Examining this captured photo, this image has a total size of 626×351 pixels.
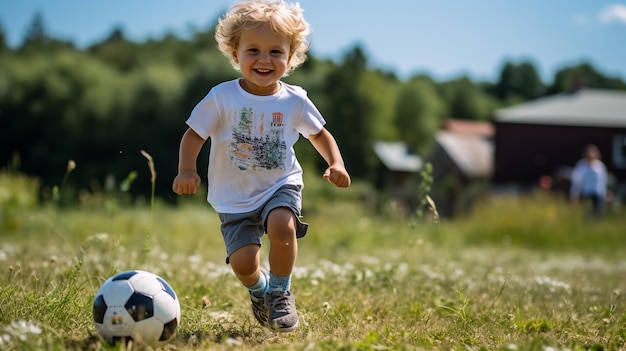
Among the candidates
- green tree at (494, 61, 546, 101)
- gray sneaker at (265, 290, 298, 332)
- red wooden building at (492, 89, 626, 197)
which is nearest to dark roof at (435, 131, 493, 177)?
red wooden building at (492, 89, 626, 197)

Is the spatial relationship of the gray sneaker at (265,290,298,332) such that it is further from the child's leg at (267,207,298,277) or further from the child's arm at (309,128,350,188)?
the child's arm at (309,128,350,188)

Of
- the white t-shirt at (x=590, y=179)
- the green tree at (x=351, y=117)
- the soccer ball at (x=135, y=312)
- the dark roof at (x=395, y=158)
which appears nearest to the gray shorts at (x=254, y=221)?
the soccer ball at (x=135, y=312)

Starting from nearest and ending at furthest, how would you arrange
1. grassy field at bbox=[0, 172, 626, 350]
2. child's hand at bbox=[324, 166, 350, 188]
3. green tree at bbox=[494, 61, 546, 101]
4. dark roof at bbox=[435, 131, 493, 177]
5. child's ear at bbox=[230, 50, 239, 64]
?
grassy field at bbox=[0, 172, 626, 350], child's hand at bbox=[324, 166, 350, 188], child's ear at bbox=[230, 50, 239, 64], dark roof at bbox=[435, 131, 493, 177], green tree at bbox=[494, 61, 546, 101]

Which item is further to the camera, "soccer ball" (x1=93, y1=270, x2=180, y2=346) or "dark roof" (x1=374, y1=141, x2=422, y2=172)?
"dark roof" (x1=374, y1=141, x2=422, y2=172)

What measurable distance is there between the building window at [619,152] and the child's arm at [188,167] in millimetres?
37390

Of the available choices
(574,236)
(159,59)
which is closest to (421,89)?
(159,59)

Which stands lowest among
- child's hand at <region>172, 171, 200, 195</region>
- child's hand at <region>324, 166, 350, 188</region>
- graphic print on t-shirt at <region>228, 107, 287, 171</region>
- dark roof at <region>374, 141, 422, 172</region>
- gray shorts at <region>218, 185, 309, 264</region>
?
dark roof at <region>374, 141, 422, 172</region>

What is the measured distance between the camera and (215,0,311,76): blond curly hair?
3863 millimetres

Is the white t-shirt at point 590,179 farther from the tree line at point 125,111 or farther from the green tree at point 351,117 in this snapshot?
the green tree at point 351,117

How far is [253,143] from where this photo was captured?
12.8ft

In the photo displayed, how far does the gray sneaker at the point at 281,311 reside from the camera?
3.62 meters

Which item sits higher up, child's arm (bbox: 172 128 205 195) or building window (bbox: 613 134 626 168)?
child's arm (bbox: 172 128 205 195)

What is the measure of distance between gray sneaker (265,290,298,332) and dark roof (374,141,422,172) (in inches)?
2152

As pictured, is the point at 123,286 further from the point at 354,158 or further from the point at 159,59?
the point at 159,59
